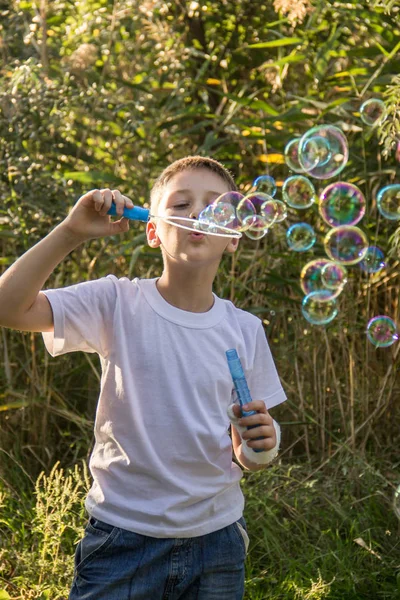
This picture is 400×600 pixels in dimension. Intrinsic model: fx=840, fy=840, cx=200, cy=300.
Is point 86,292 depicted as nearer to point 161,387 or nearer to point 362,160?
point 161,387

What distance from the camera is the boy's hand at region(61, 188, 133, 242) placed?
5.16ft

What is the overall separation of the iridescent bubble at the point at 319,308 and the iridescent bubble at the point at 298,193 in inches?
12.0

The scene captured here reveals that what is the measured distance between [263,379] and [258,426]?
1.01ft

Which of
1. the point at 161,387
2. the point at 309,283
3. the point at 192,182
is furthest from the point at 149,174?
the point at 161,387

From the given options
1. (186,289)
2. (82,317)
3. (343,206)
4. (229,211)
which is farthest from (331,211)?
(82,317)

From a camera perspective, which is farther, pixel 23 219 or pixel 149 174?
pixel 149 174

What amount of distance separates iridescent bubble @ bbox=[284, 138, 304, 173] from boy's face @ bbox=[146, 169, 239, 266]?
947mm

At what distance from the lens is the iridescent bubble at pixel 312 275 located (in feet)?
9.45

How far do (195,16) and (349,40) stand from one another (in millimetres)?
709

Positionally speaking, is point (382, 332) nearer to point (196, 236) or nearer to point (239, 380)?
point (196, 236)

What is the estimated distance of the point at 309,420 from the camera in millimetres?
3119

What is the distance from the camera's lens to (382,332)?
9.29ft

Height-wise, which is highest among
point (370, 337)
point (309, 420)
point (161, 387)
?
point (161, 387)

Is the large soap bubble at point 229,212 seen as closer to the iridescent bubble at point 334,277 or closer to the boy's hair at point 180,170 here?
the boy's hair at point 180,170
